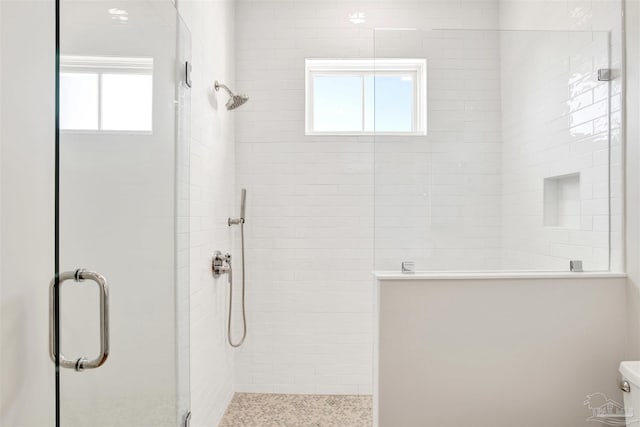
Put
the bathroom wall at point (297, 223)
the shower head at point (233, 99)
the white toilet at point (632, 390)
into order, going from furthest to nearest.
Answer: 1. the bathroom wall at point (297, 223)
2. the shower head at point (233, 99)
3. the white toilet at point (632, 390)

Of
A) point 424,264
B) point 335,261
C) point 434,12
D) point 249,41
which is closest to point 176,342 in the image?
point 424,264

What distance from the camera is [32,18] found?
83 centimetres

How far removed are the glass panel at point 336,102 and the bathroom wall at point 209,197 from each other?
63 cm

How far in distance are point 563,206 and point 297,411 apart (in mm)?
1967

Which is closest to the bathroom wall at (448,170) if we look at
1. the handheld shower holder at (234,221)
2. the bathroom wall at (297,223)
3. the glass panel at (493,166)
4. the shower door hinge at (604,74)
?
the glass panel at (493,166)

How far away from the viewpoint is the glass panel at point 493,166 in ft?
6.59

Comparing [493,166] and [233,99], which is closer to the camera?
[493,166]

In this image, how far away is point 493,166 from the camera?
2.02m

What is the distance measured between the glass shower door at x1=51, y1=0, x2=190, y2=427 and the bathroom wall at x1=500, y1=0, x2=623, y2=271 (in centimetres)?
151

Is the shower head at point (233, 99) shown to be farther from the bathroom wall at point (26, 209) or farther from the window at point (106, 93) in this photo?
the bathroom wall at point (26, 209)

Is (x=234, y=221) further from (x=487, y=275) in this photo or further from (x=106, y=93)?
(x=106, y=93)

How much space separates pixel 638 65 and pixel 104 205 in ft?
7.45

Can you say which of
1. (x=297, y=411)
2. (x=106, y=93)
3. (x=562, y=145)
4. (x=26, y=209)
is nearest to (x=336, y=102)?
(x=562, y=145)

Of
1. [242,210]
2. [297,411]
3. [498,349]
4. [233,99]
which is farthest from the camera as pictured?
[242,210]
